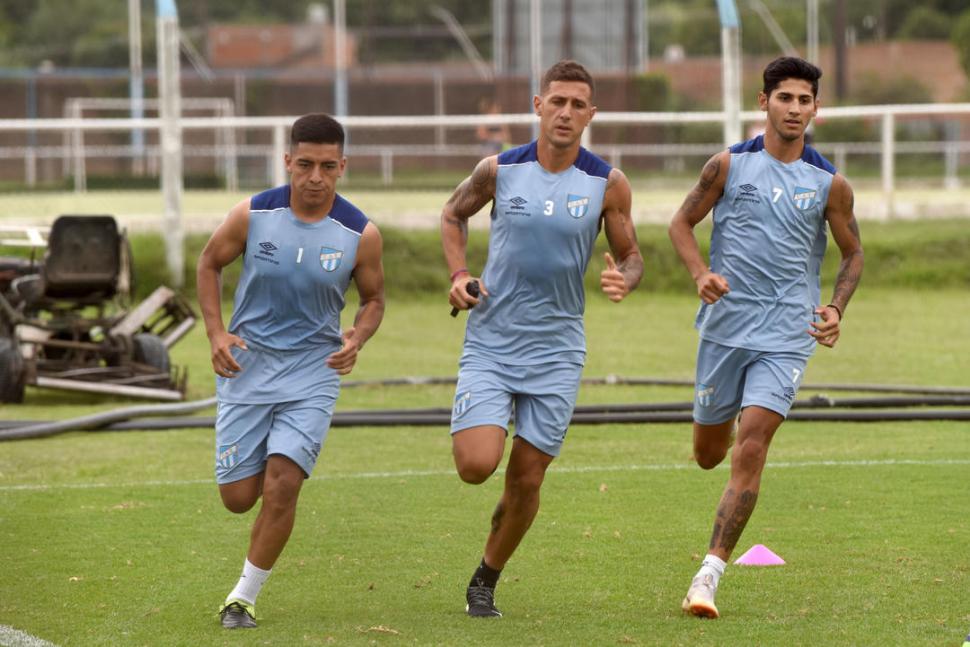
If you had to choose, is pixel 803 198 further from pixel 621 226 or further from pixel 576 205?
pixel 576 205

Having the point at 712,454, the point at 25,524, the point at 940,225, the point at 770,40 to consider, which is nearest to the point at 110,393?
the point at 25,524

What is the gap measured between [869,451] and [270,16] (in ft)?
228

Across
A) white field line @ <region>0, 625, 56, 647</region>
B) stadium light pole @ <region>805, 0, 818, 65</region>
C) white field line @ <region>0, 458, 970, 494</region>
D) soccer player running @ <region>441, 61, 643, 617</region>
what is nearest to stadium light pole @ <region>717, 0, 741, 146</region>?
white field line @ <region>0, 458, 970, 494</region>

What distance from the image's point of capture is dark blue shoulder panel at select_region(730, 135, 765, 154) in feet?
26.4

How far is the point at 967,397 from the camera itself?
43.8 ft

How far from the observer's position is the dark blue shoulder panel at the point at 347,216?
728 centimetres

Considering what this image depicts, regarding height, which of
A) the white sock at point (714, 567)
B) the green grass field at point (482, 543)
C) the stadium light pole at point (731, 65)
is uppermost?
the stadium light pole at point (731, 65)

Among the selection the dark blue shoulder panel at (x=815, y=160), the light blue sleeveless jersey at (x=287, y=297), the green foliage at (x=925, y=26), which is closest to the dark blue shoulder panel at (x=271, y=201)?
the light blue sleeveless jersey at (x=287, y=297)

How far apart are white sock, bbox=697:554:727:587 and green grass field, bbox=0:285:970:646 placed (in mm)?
160

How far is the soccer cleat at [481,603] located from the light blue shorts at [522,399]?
0.62 m

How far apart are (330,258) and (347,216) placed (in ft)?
0.69

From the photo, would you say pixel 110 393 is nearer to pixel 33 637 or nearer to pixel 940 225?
pixel 33 637

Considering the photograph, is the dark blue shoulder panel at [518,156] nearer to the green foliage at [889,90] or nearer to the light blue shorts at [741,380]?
Answer: the light blue shorts at [741,380]

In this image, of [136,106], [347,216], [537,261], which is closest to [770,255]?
[537,261]
